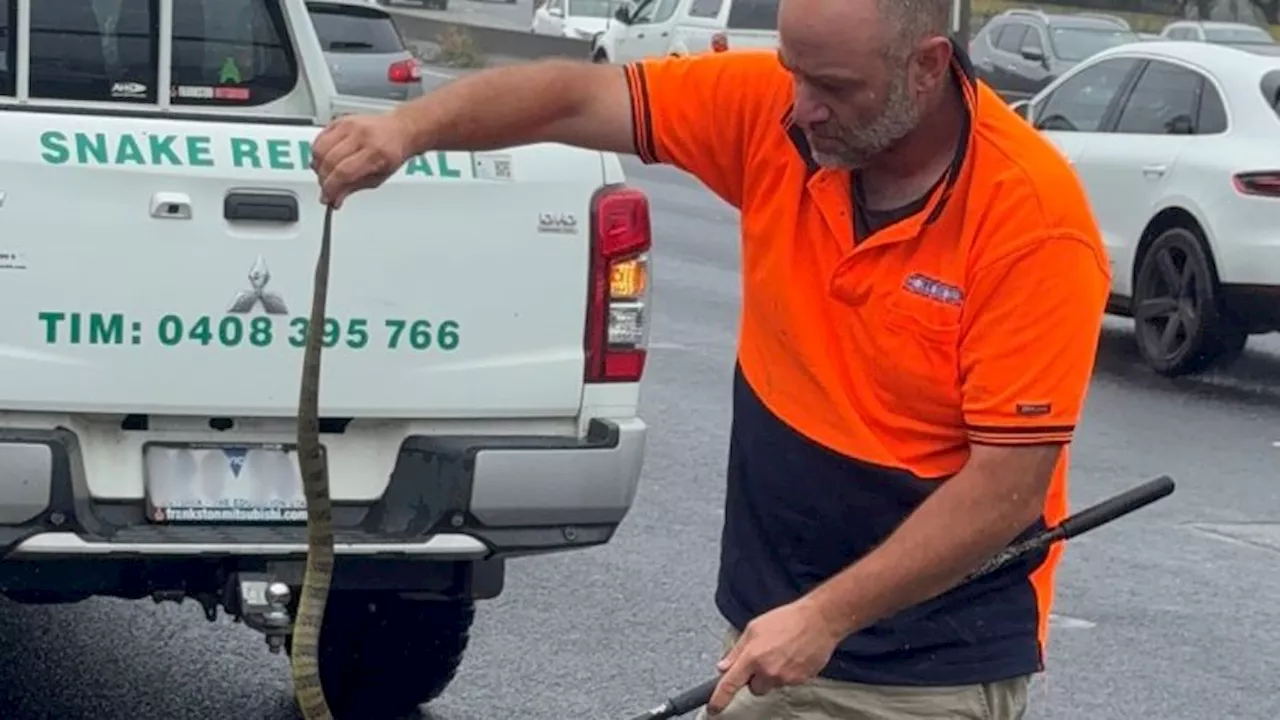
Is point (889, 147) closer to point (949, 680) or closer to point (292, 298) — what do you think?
point (949, 680)

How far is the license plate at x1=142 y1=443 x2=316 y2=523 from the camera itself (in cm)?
530

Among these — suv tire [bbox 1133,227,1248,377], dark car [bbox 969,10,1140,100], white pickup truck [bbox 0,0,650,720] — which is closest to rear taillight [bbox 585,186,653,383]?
white pickup truck [bbox 0,0,650,720]

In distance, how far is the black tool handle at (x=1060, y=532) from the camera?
3295 mm

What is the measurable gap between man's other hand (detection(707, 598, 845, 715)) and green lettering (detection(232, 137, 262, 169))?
7.98 ft

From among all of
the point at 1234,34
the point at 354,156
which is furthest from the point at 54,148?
the point at 1234,34

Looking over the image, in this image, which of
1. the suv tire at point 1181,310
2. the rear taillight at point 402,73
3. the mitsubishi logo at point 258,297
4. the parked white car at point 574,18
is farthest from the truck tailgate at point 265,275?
the parked white car at point 574,18

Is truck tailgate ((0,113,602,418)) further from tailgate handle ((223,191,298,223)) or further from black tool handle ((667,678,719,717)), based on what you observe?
black tool handle ((667,678,719,717))

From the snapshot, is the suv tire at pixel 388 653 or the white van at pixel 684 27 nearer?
the suv tire at pixel 388 653

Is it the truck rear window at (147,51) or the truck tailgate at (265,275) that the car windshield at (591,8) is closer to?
the truck rear window at (147,51)

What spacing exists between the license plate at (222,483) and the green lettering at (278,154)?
60cm

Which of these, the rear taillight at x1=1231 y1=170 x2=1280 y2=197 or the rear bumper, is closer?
the rear bumper

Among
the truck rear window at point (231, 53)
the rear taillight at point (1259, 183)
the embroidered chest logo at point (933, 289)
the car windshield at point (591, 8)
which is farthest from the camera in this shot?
the car windshield at point (591, 8)

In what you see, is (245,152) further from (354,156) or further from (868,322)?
(868,322)

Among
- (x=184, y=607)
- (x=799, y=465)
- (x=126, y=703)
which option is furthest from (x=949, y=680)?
(x=184, y=607)
